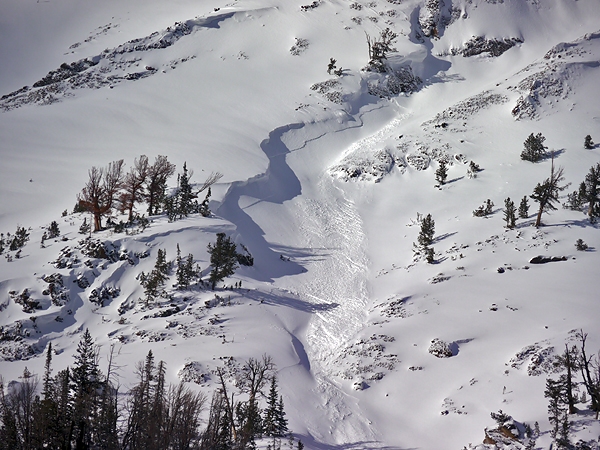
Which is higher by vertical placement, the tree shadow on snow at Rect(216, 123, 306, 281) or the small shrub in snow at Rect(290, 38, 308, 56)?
the small shrub in snow at Rect(290, 38, 308, 56)

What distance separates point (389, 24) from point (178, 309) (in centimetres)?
7575

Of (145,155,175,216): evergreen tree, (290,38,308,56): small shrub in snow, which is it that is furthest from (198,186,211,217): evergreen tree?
(290,38,308,56): small shrub in snow

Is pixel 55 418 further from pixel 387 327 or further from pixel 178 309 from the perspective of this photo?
pixel 387 327

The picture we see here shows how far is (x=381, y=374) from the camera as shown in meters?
32.7

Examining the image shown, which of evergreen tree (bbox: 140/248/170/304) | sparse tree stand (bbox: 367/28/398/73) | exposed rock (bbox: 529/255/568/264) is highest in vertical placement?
sparse tree stand (bbox: 367/28/398/73)

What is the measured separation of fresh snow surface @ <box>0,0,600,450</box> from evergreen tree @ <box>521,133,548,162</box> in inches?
39.0

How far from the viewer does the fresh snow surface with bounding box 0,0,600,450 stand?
3153cm

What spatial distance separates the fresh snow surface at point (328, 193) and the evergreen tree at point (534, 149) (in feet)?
3.25

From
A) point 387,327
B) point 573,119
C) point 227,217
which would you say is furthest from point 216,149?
point 573,119

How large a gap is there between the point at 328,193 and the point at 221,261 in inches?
871

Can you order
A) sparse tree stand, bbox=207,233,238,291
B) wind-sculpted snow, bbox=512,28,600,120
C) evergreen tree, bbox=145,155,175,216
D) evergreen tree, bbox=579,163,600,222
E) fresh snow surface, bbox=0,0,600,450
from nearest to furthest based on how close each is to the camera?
fresh snow surface, bbox=0,0,600,450 < sparse tree stand, bbox=207,233,238,291 < evergreen tree, bbox=579,163,600,222 < evergreen tree, bbox=145,155,175,216 < wind-sculpted snow, bbox=512,28,600,120

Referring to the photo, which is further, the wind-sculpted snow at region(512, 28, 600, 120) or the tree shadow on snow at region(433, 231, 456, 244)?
the wind-sculpted snow at region(512, 28, 600, 120)

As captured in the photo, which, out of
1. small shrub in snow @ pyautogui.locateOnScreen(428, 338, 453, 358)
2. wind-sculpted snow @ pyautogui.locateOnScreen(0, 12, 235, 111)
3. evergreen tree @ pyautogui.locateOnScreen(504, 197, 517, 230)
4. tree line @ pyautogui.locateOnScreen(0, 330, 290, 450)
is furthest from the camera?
wind-sculpted snow @ pyautogui.locateOnScreen(0, 12, 235, 111)

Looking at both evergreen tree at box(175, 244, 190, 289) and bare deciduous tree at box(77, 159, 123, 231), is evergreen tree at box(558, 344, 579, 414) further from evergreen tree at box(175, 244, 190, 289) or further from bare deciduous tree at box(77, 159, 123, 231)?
bare deciduous tree at box(77, 159, 123, 231)
